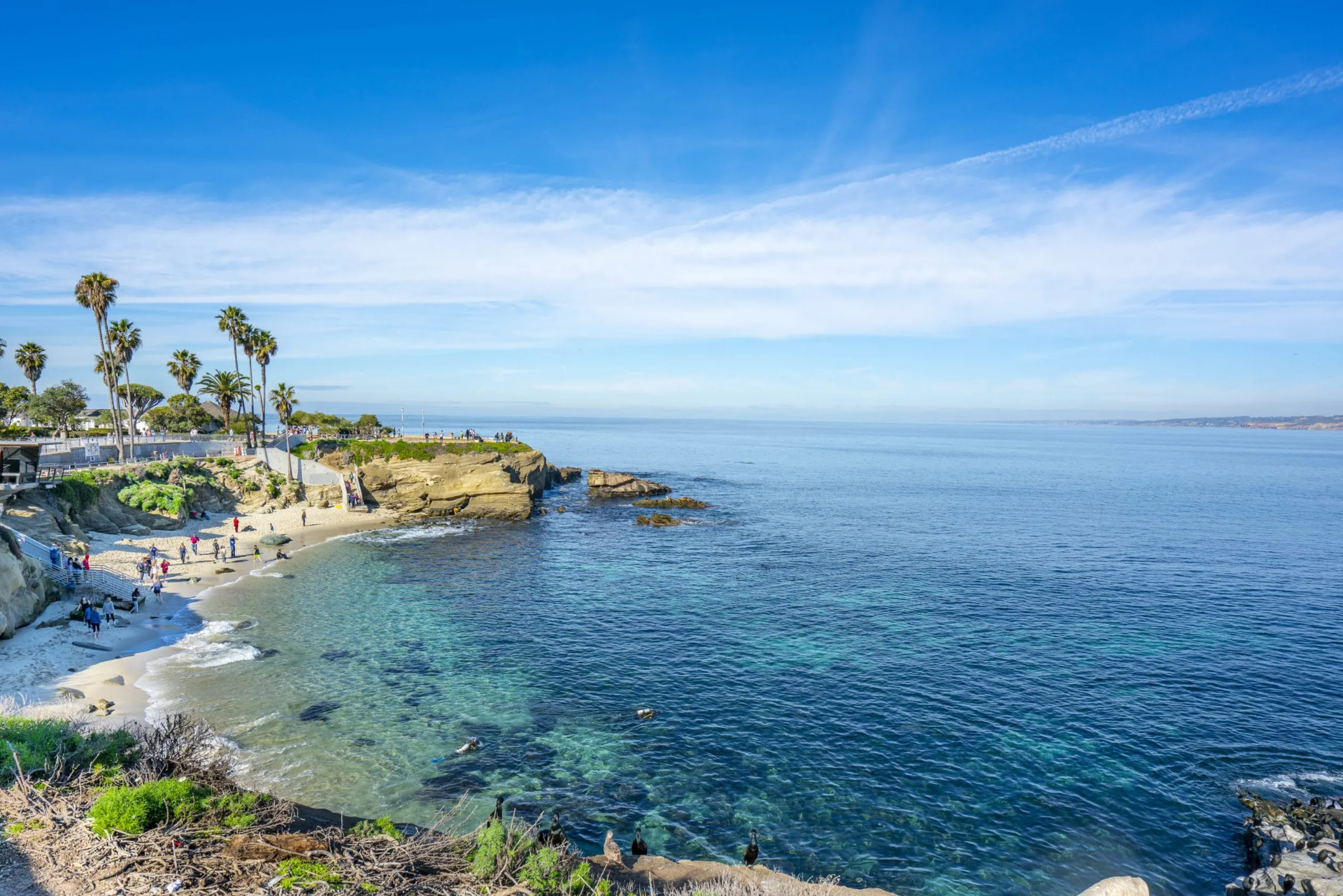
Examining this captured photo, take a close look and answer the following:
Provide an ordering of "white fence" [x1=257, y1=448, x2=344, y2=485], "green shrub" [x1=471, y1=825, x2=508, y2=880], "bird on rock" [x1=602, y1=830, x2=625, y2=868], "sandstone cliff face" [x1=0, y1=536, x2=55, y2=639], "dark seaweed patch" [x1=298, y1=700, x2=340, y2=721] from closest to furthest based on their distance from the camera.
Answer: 1. "green shrub" [x1=471, y1=825, x2=508, y2=880]
2. "bird on rock" [x1=602, y1=830, x2=625, y2=868]
3. "dark seaweed patch" [x1=298, y1=700, x2=340, y2=721]
4. "sandstone cliff face" [x1=0, y1=536, x2=55, y2=639]
5. "white fence" [x1=257, y1=448, x2=344, y2=485]

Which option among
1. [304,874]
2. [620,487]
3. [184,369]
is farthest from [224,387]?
[304,874]

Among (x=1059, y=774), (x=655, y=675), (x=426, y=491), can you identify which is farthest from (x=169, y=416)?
(x=1059, y=774)

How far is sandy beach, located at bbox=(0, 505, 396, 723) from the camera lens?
24.8 meters

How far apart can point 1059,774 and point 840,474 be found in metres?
101

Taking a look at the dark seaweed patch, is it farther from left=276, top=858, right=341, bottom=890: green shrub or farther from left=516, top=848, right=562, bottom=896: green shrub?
left=516, top=848, right=562, bottom=896: green shrub

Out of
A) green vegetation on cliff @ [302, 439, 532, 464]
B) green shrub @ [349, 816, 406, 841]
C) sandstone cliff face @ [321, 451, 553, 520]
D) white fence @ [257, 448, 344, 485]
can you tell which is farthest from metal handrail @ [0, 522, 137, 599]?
green vegetation on cliff @ [302, 439, 532, 464]

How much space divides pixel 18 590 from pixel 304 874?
28434 mm

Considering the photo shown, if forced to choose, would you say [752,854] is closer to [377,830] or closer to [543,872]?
[543,872]

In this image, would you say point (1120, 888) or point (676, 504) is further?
point (676, 504)

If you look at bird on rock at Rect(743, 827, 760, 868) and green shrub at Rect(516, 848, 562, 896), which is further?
bird on rock at Rect(743, 827, 760, 868)

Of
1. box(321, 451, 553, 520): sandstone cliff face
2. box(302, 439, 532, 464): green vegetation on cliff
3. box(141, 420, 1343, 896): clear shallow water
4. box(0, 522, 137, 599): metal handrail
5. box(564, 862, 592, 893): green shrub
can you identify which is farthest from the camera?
box(302, 439, 532, 464): green vegetation on cliff

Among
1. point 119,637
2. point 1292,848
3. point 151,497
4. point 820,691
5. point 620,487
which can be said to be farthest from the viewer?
point 620,487

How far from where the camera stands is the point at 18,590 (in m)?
29.7

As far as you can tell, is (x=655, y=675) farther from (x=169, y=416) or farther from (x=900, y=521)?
(x=169, y=416)
